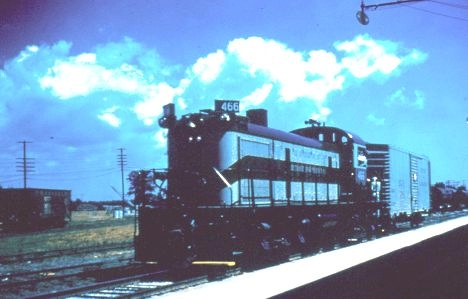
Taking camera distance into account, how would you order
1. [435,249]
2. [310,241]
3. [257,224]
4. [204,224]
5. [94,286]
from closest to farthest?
[94,286] < [435,249] < [204,224] < [257,224] < [310,241]

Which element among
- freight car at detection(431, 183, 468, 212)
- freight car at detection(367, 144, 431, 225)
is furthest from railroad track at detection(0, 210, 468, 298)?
freight car at detection(431, 183, 468, 212)

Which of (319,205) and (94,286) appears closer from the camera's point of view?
(94,286)

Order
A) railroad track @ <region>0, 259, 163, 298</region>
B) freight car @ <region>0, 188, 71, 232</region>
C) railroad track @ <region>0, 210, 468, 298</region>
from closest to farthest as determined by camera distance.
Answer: railroad track @ <region>0, 210, 468, 298</region>
railroad track @ <region>0, 259, 163, 298</region>
freight car @ <region>0, 188, 71, 232</region>

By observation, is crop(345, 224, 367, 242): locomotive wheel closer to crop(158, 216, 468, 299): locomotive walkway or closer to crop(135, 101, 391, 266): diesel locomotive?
crop(135, 101, 391, 266): diesel locomotive

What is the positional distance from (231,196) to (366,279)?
19.4ft

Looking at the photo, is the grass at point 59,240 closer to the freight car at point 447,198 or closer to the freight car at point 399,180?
the freight car at point 399,180

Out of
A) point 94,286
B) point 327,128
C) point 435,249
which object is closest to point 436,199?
point 327,128

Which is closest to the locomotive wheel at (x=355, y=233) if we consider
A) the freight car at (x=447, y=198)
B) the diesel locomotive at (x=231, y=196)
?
the diesel locomotive at (x=231, y=196)

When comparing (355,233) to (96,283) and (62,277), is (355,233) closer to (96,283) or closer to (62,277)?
(62,277)

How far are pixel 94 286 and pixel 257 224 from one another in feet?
13.6

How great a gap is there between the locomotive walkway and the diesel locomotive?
1978 mm

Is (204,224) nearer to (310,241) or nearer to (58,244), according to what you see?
(310,241)

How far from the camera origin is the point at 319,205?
15.5 metres

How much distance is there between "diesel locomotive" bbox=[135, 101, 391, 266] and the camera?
1137 cm
